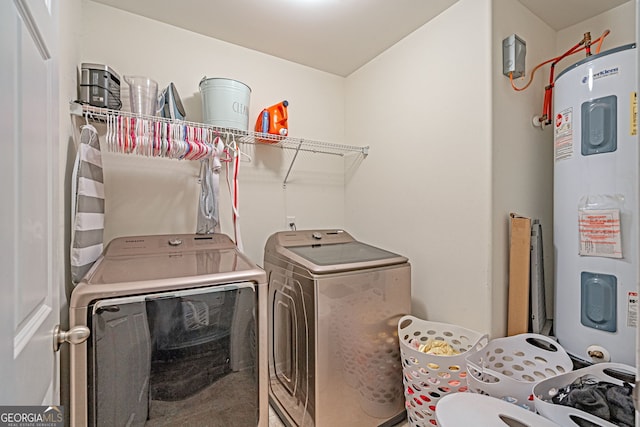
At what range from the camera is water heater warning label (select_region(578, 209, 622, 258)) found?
1.37m

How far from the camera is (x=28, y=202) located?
0.62m

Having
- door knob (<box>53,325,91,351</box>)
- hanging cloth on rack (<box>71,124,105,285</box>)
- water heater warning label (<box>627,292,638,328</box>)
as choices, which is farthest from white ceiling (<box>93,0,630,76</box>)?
door knob (<box>53,325,91,351</box>)

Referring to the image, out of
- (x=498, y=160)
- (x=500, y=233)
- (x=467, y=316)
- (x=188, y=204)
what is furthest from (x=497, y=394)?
(x=188, y=204)

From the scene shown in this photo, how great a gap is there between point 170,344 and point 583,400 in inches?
65.3

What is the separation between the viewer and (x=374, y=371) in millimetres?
1678

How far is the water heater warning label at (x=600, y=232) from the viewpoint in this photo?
1.37m

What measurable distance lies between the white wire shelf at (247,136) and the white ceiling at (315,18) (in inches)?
28.9

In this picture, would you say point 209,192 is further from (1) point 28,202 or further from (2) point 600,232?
(2) point 600,232

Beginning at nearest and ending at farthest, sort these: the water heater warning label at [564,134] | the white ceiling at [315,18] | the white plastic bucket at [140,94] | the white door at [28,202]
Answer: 1. the white door at [28,202]
2. the water heater warning label at [564,134]
3. the white plastic bucket at [140,94]
4. the white ceiling at [315,18]

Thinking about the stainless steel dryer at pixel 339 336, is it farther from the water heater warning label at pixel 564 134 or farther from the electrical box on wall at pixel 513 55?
the electrical box on wall at pixel 513 55

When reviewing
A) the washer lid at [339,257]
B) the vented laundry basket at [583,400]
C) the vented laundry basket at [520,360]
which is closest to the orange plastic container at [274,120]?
the washer lid at [339,257]

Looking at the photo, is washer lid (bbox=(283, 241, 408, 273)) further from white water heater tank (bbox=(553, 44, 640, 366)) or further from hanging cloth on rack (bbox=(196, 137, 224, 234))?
white water heater tank (bbox=(553, 44, 640, 366))

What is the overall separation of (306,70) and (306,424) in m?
2.60

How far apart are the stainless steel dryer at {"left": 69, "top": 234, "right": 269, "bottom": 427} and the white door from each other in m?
0.24
